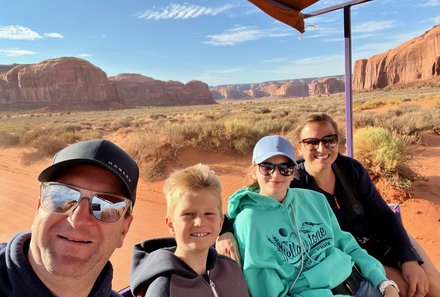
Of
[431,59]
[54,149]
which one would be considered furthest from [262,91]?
[54,149]

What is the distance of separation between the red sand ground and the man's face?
2.60 m

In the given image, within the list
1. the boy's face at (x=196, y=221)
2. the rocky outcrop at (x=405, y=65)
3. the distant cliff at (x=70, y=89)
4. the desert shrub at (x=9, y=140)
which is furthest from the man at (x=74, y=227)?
the distant cliff at (x=70, y=89)

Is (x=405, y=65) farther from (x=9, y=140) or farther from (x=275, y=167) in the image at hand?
(x=275, y=167)

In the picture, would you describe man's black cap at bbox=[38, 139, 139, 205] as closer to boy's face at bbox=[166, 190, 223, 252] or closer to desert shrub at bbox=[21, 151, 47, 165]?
boy's face at bbox=[166, 190, 223, 252]

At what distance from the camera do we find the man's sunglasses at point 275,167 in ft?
6.53

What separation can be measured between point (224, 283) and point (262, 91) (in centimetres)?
16901

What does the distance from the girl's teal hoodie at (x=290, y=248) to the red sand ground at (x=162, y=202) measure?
214cm

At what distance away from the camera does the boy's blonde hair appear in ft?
5.11

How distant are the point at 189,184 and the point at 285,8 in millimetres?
1733

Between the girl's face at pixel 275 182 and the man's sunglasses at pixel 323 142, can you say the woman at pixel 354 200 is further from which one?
the girl's face at pixel 275 182

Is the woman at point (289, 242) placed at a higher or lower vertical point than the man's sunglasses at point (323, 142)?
lower

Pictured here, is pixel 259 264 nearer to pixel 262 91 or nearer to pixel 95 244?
pixel 95 244

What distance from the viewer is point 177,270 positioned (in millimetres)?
1398

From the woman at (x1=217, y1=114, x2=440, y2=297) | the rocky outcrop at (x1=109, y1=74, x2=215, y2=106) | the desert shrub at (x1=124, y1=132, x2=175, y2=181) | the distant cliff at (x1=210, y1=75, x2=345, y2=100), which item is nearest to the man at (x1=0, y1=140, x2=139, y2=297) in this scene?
the woman at (x1=217, y1=114, x2=440, y2=297)
